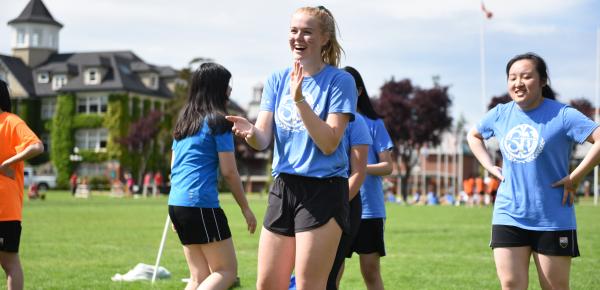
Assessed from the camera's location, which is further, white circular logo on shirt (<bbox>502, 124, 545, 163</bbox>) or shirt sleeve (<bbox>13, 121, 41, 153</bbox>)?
shirt sleeve (<bbox>13, 121, 41, 153</bbox>)

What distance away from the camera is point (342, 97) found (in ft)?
15.5

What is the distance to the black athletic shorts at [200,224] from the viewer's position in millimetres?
6000

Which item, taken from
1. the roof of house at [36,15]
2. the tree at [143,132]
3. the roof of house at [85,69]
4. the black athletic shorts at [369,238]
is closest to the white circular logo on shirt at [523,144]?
the black athletic shorts at [369,238]

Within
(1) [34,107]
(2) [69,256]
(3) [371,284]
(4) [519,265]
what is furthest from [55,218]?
(1) [34,107]

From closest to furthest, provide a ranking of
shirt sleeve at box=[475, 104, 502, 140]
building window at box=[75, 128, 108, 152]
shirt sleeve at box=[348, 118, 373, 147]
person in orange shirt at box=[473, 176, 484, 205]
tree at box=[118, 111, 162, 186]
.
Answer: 1. shirt sleeve at box=[348, 118, 373, 147]
2. shirt sleeve at box=[475, 104, 502, 140]
3. person in orange shirt at box=[473, 176, 484, 205]
4. tree at box=[118, 111, 162, 186]
5. building window at box=[75, 128, 108, 152]

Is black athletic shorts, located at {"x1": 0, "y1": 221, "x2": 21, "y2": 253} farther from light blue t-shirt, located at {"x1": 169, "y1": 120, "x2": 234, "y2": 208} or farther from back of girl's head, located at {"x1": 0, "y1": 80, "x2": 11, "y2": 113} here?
light blue t-shirt, located at {"x1": 169, "y1": 120, "x2": 234, "y2": 208}

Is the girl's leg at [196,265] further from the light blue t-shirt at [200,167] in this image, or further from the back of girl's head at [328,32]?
the back of girl's head at [328,32]

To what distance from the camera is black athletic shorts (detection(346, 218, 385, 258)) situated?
283 inches

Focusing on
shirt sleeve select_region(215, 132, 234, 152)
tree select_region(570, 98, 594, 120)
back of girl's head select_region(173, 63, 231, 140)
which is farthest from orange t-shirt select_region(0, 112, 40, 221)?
tree select_region(570, 98, 594, 120)

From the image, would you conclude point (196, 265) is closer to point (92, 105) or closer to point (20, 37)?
point (92, 105)

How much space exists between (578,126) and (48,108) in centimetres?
8866

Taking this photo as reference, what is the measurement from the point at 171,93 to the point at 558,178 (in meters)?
87.7

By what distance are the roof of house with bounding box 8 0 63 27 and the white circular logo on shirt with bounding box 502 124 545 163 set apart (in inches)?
3557

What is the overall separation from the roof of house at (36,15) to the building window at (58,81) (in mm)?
7174
